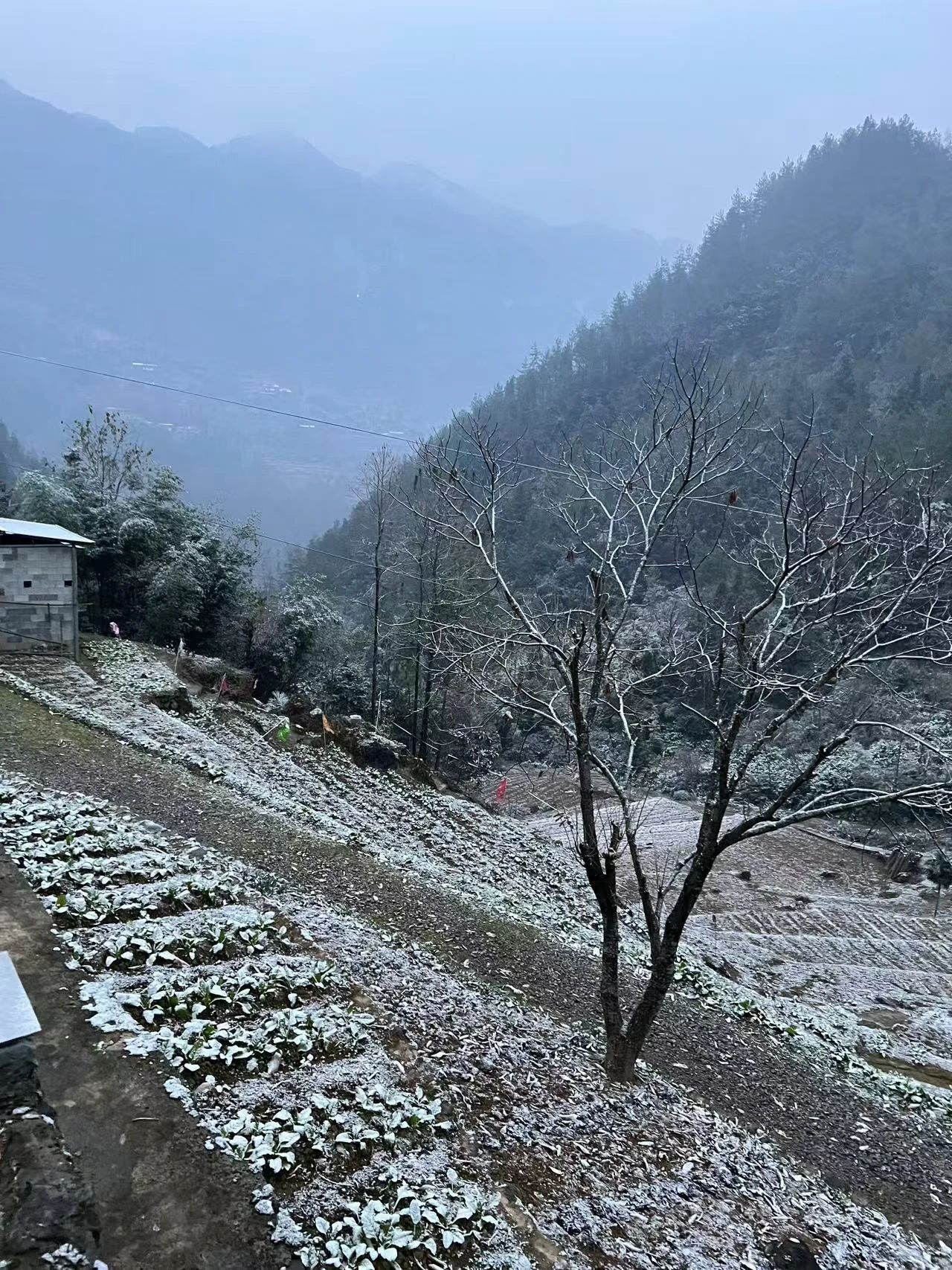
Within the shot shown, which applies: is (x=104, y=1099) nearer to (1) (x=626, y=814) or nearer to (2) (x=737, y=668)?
(1) (x=626, y=814)

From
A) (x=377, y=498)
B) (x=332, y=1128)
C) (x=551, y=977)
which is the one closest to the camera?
(x=332, y=1128)

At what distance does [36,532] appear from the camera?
719 inches

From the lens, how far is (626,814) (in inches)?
227

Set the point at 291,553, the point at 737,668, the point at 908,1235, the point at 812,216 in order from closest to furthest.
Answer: the point at 908,1235, the point at 737,668, the point at 291,553, the point at 812,216

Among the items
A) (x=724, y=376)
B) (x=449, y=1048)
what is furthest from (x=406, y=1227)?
(x=724, y=376)

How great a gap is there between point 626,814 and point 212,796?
26.3 ft

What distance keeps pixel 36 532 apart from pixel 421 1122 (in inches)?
733

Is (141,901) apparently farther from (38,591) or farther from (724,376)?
(38,591)

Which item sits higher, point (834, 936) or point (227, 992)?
point (227, 992)

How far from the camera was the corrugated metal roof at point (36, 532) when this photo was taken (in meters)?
17.8

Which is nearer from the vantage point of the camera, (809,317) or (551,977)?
(551,977)

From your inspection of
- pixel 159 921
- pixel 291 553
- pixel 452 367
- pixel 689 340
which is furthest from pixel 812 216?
pixel 159 921

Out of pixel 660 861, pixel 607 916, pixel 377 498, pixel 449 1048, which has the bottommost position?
pixel 660 861

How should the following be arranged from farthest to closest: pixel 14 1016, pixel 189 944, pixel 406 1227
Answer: pixel 189 944
pixel 406 1227
pixel 14 1016
